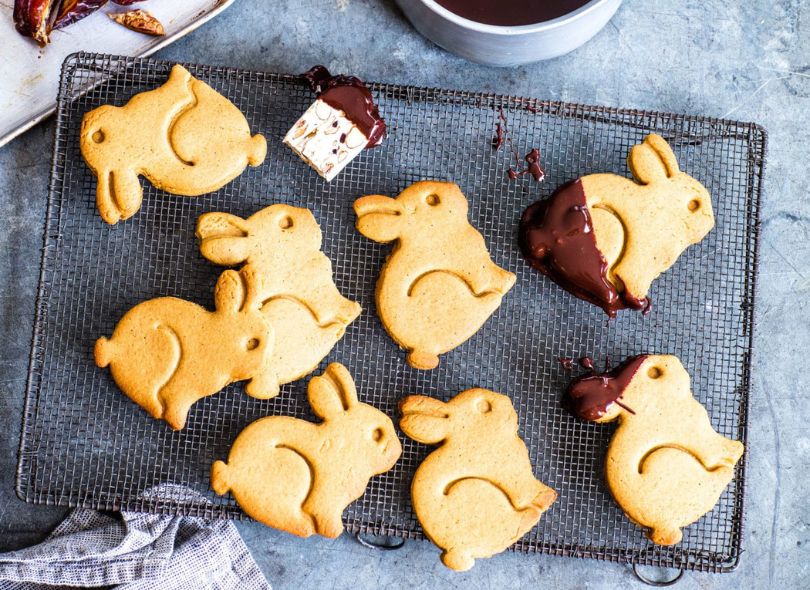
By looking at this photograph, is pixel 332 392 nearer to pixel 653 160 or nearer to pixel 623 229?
pixel 623 229

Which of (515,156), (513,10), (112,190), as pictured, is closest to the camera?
(513,10)

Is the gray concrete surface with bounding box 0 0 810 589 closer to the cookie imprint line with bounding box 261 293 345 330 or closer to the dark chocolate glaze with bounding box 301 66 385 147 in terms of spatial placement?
the dark chocolate glaze with bounding box 301 66 385 147

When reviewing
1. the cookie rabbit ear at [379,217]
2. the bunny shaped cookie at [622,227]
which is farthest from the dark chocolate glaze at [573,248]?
the cookie rabbit ear at [379,217]

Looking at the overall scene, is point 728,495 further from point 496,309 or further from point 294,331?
point 294,331

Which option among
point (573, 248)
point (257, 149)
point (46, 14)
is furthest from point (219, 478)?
point (46, 14)

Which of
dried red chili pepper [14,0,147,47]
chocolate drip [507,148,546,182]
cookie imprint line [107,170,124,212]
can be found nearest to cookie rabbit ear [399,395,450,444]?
chocolate drip [507,148,546,182]
